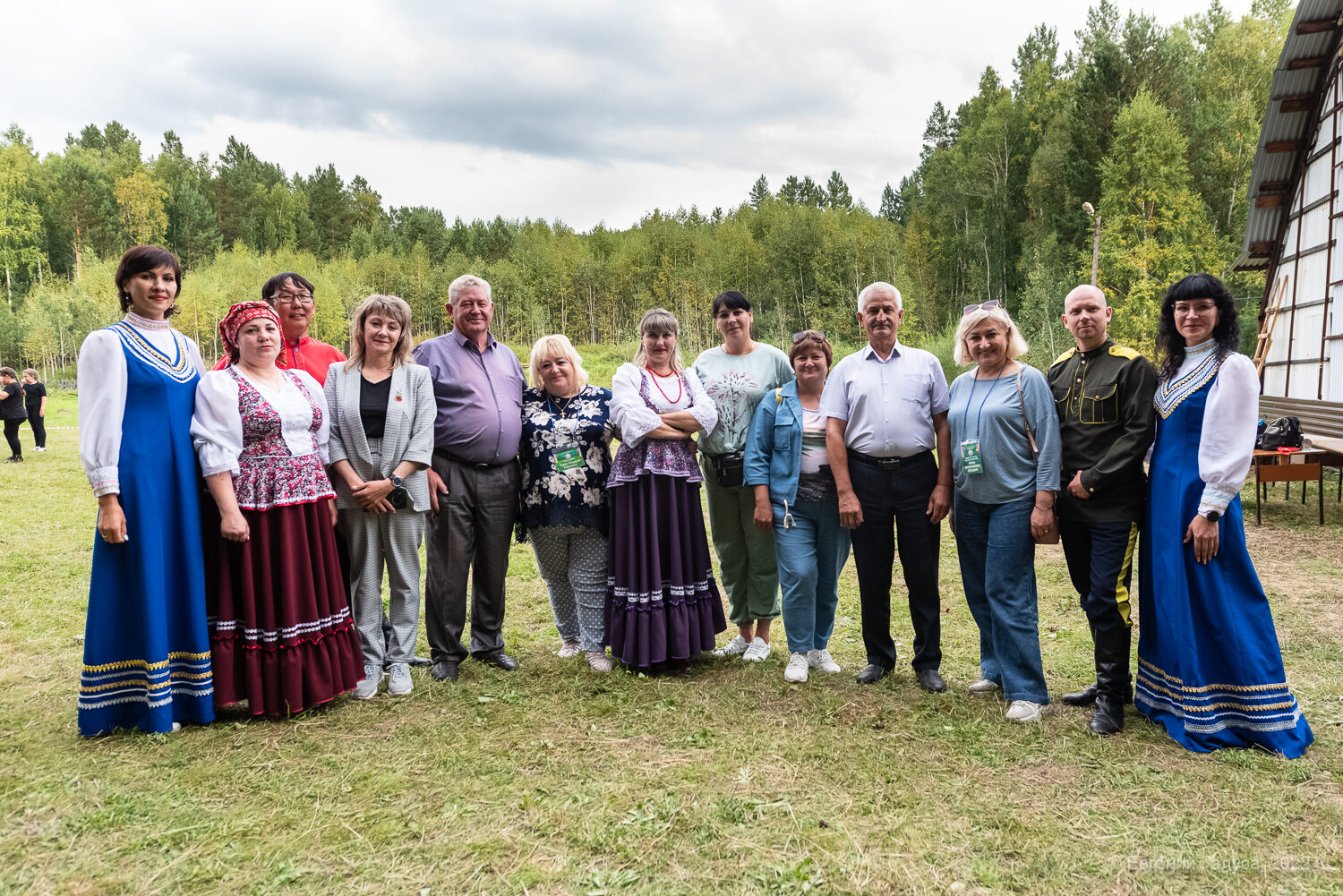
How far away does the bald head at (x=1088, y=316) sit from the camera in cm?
344

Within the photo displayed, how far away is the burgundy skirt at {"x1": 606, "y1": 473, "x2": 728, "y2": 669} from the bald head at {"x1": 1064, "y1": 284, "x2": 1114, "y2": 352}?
1976mm

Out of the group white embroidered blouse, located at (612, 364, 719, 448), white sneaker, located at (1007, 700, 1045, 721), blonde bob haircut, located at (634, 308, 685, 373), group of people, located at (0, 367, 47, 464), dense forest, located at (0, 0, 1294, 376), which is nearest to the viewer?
white sneaker, located at (1007, 700, 1045, 721)

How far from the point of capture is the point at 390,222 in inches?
2576

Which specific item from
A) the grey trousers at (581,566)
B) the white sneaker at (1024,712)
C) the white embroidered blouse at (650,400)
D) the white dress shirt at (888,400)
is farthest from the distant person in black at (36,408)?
the white sneaker at (1024,712)

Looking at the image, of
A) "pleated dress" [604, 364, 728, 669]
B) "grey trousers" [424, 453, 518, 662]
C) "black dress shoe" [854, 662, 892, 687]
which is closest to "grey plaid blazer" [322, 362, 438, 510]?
"grey trousers" [424, 453, 518, 662]

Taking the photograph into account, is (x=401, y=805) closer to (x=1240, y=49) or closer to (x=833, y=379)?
Answer: (x=833, y=379)

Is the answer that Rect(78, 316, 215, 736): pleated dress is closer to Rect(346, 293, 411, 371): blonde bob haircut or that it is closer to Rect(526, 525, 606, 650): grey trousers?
Rect(346, 293, 411, 371): blonde bob haircut

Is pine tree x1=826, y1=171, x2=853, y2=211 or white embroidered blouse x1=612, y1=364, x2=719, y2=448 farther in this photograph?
pine tree x1=826, y1=171, x2=853, y2=211

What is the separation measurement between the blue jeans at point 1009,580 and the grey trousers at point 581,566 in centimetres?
192

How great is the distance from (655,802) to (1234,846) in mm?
1901

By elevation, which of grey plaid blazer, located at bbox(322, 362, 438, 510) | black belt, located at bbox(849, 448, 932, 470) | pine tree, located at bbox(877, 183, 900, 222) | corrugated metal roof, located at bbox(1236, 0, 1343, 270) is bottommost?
black belt, located at bbox(849, 448, 932, 470)

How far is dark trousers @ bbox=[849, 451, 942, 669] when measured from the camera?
3873mm

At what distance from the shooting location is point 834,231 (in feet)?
125

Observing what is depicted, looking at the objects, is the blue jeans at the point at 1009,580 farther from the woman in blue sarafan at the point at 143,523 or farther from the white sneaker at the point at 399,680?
the woman in blue sarafan at the point at 143,523
